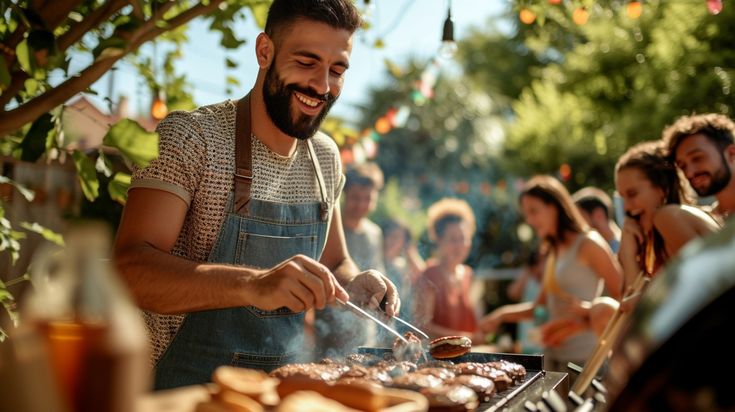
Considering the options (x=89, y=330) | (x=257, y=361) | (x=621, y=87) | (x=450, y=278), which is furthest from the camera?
(x=621, y=87)

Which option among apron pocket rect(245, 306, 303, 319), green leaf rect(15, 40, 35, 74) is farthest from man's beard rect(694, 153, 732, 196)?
green leaf rect(15, 40, 35, 74)

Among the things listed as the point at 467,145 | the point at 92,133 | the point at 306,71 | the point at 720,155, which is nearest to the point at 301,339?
the point at 306,71

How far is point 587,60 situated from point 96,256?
16.3 m

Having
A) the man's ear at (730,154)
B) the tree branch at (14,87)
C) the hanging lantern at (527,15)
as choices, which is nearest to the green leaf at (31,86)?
the tree branch at (14,87)

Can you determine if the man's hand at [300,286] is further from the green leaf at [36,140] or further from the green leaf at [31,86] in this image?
the green leaf at [31,86]

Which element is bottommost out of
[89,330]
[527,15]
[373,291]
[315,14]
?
[373,291]

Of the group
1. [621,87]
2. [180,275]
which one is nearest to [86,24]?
[180,275]

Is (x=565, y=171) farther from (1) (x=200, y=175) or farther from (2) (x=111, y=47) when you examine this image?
(2) (x=111, y=47)

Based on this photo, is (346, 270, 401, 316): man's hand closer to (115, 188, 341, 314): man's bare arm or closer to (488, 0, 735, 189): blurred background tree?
(115, 188, 341, 314): man's bare arm

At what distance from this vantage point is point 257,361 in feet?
7.64

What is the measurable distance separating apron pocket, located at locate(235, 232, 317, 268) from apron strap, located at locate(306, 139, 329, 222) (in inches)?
6.2

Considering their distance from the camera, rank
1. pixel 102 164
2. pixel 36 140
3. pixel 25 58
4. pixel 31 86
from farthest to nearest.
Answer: pixel 31 86 → pixel 102 164 → pixel 36 140 → pixel 25 58

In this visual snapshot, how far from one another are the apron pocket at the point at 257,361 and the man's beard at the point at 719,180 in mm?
2477

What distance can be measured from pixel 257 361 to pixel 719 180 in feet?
8.62
